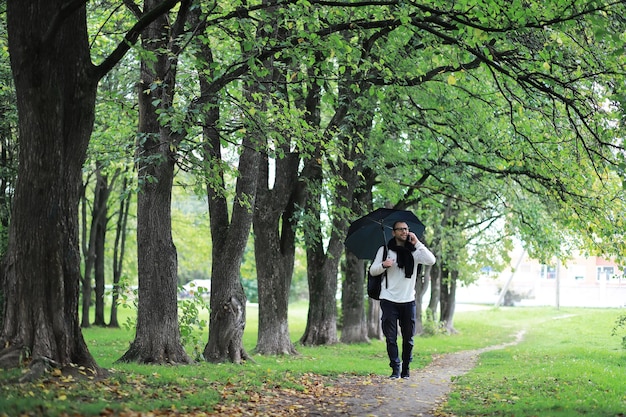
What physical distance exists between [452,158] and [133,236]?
23436 millimetres

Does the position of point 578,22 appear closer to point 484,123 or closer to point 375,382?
point 375,382

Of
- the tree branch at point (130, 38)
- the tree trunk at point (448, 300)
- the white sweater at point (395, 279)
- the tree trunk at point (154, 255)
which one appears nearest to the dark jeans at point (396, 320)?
the white sweater at point (395, 279)

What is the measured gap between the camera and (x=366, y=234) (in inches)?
471

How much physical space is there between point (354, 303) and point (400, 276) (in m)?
13.4

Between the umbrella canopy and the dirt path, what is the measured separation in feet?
7.04

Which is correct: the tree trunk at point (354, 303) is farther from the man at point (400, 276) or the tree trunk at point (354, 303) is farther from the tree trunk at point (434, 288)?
the man at point (400, 276)

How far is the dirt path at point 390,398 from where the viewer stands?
8.59m

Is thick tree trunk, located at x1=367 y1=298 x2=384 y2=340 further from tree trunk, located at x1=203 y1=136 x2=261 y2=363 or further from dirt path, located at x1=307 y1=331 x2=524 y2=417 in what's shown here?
dirt path, located at x1=307 y1=331 x2=524 y2=417

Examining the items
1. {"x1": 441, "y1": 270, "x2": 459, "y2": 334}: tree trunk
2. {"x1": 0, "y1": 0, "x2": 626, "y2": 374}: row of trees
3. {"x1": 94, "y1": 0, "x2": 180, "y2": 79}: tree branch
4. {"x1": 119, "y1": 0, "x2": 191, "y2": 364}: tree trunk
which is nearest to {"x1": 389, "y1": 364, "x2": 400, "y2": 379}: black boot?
{"x1": 119, "y1": 0, "x2": 191, "y2": 364}: tree trunk

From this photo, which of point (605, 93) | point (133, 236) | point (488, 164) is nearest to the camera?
point (605, 93)

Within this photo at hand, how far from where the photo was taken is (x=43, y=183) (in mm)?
8469

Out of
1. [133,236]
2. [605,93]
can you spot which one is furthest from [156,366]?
[133,236]

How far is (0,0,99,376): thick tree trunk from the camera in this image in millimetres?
8359

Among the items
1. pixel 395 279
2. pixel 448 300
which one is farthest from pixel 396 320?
pixel 448 300
